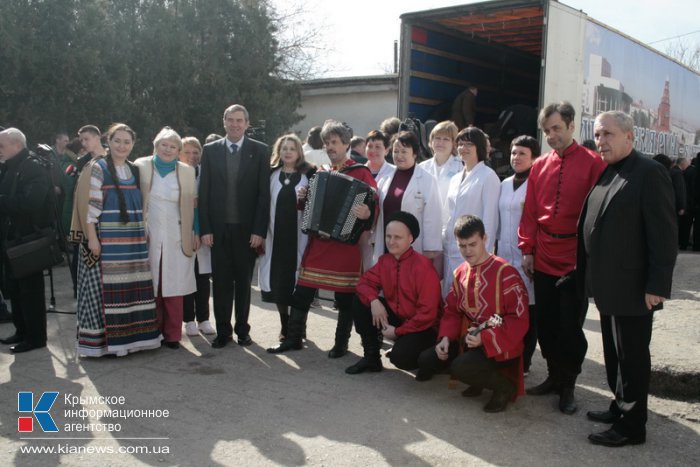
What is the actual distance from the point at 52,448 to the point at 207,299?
2.71 metres

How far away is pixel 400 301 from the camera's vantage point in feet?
15.8

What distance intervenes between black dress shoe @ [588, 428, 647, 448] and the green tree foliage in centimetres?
968

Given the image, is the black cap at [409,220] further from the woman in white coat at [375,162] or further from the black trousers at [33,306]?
the black trousers at [33,306]

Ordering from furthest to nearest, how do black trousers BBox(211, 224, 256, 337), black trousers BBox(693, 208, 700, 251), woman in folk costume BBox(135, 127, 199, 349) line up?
1. black trousers BBox(693, 208, 700, 251)
2. black trousers BBox(211, 224, 256, 337)
3. woman in folk costume BBox(135, 127, 199, 349)

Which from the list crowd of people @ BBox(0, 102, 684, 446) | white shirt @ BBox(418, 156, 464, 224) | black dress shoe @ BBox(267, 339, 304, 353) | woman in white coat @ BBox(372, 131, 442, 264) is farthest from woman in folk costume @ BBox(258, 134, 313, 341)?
white shirt @ BBox(418, 156, 464, 224)

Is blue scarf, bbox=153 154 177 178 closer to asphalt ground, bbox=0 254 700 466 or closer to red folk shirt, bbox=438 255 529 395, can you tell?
asphalt ground, bbox=0 254 700 466

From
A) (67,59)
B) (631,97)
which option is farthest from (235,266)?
(631,97)

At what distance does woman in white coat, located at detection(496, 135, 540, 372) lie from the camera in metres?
4.83

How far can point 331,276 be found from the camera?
5.34 metres

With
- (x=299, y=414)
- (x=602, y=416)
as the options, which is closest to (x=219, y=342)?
(x=299, y=414)

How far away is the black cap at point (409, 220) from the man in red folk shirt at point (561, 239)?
0.83m

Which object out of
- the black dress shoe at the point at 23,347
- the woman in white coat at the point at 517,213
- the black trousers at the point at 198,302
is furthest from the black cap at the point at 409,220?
the black dress shoe at the point at 23,347

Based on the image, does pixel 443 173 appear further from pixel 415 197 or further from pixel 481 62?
pixel 481 62

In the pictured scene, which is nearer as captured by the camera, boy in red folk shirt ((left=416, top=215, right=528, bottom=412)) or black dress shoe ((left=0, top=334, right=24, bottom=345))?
boy in red folk shirt ((left=416, top=215, right=528, bottom=412))
